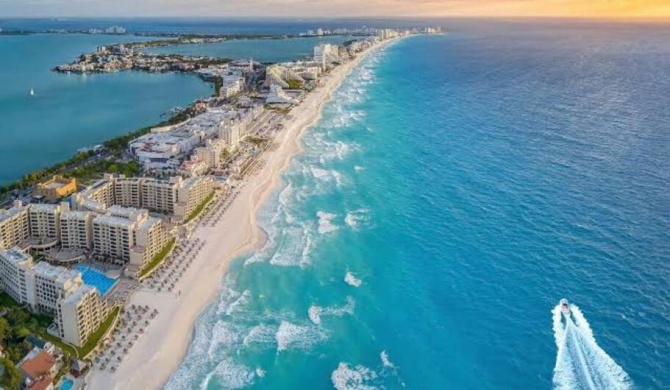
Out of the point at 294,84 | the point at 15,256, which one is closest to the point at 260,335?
the point at 15,256

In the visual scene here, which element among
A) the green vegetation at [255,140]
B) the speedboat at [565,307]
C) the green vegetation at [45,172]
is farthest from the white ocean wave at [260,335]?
the green vegetation at [255,140]

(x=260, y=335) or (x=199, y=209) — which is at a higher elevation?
(x=199, y=209)

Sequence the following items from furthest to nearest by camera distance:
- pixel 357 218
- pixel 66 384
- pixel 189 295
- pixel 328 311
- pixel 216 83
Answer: pixel 216 83 < pixel 357 218 < pixel 189 295 < pixel 328 311 < pixel 66 384

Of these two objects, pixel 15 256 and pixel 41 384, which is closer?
pixel 41 384

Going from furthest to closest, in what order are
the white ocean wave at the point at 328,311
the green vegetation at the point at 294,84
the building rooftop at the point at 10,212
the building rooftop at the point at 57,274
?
the green vegetation at the point at 294,84
the building rooftop at the point at 10,212
the white ocean wave at the point at 328,311
the building rooftop at the point at 57,274

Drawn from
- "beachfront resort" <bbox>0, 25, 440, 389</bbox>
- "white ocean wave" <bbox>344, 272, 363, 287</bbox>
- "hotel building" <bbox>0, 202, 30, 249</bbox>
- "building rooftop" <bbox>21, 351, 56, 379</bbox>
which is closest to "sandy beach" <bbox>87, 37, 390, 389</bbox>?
"beachfront resort" <bbox>0, 25, 440, 389</bbox>

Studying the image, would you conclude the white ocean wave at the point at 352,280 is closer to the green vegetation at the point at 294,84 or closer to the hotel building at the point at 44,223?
the hotel building at the point at 44,223

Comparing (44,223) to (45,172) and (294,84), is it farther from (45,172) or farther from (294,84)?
(294,84)
